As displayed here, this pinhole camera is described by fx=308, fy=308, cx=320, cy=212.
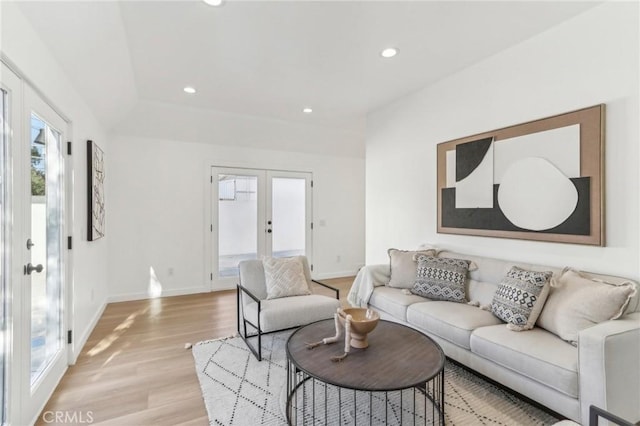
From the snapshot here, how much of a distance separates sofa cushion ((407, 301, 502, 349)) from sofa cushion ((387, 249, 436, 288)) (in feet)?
1.37

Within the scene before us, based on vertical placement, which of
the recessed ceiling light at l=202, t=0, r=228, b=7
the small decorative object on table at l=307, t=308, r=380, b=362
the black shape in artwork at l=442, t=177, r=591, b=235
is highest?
the recessed ceiling light at l=202, t=0, r=228, b=7

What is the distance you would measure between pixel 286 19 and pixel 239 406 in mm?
2732

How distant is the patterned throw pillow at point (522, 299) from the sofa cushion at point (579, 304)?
0.25 ft

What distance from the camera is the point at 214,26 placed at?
2369 millimetres

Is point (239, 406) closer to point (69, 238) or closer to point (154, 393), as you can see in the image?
point (154, 393)

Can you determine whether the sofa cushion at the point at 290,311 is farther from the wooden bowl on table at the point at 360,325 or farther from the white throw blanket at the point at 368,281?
the wooden bowl on table at the point at 360,325

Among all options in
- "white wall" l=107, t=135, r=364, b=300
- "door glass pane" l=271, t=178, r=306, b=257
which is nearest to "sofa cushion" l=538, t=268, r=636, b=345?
"door glass pane" l=271, t=178, r=306, b=257

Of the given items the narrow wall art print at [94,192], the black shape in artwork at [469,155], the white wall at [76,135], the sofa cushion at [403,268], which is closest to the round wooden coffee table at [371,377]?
the sofa cushion at [403,268]

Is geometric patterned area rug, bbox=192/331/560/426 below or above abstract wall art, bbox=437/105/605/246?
below

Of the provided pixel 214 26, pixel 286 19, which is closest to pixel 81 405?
pixel 214 26

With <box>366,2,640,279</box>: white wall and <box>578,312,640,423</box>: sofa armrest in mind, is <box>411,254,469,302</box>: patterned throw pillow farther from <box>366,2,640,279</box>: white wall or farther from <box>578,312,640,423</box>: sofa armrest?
<box>578,312,640,423</box>: sofa armrest

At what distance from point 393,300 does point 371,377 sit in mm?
1433

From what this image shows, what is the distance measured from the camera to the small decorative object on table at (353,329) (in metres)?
1.83

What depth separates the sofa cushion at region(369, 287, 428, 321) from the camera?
283 centimetres
